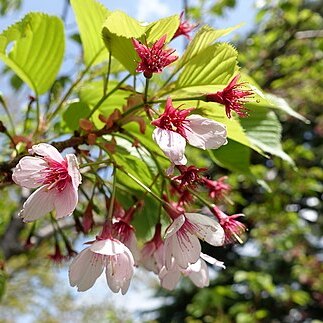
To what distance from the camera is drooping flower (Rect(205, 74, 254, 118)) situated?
23.0 inches

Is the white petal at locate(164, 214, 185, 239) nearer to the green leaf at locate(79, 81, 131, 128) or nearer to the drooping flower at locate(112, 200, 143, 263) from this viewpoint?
the drooping flower at locate(112, 200, 143, 263)

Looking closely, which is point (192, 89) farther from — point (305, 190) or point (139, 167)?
point (305, 190)

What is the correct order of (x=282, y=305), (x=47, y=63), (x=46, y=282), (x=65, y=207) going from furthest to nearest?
(x=46, y=282) → (x=282, y=305) → (x=47, y=63) → (x=65, y=207)

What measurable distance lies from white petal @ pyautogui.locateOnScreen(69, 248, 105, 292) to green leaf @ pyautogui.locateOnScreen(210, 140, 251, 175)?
36 centimetres

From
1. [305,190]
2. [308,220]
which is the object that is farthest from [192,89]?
[308,220]

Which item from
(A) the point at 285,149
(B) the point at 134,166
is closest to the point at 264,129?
(B) the point at 134,166

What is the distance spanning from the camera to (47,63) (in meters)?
0.89

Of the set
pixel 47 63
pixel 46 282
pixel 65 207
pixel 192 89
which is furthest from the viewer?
pixel 46 282

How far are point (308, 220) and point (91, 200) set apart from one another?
7.41m

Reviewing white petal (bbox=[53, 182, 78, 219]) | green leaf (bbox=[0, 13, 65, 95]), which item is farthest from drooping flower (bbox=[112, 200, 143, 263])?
green leaf (bbox=[0, 13, 65, 95])

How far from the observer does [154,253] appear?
2.40 feet

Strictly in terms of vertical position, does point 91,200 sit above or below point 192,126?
below

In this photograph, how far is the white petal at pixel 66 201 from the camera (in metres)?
0.54

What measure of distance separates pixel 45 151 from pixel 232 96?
230 mm
